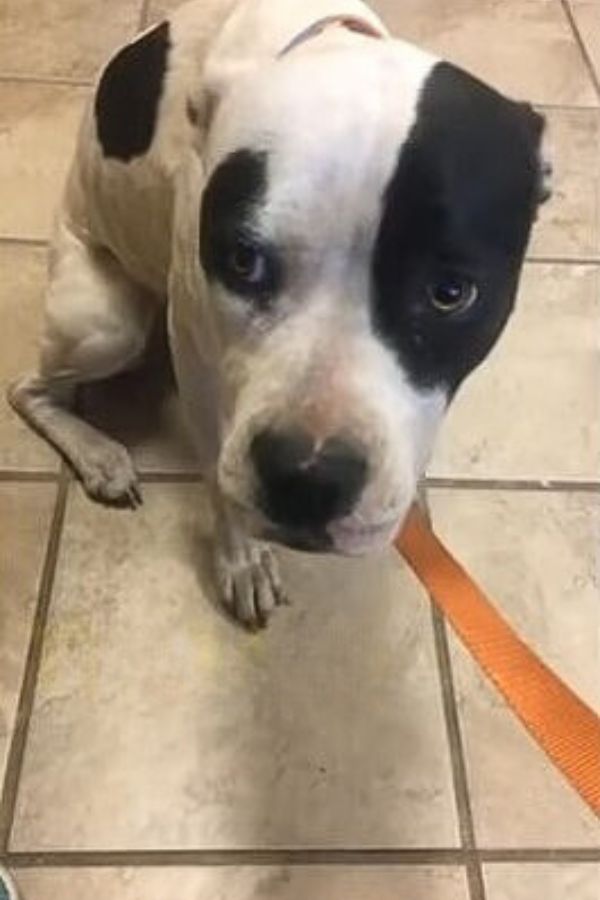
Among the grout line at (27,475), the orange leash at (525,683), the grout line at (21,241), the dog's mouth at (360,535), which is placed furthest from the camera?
the grout line at (21,241)

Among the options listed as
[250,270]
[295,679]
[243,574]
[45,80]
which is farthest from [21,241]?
[250,270]

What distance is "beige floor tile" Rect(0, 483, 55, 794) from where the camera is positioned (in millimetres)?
1344

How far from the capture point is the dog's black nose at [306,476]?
97cm

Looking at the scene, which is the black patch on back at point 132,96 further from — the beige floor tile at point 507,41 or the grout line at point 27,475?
the beige floor tile at point 507,41

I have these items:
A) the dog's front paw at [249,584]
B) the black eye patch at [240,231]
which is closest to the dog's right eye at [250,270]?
the black eye patch at [240,231]

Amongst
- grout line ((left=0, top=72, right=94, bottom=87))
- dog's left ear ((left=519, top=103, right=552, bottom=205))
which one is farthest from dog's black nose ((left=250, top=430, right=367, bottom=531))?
grout line ((left=0, top=72, right=94, bottom=87))

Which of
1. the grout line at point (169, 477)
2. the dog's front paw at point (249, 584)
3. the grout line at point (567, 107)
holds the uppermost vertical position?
the grout line at point (567, 107)

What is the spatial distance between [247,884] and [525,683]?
38cm

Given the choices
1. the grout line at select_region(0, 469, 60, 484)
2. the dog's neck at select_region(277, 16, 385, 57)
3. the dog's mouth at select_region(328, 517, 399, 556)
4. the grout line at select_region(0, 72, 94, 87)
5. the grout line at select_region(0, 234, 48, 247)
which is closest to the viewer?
the dog's mouth at select_region(328, 517, 399, 556)

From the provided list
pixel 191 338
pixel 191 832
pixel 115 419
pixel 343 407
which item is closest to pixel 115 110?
pixel 191 338

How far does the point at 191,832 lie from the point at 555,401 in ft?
2.25

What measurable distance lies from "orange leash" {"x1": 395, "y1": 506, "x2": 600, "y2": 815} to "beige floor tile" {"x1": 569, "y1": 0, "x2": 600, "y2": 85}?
122cm

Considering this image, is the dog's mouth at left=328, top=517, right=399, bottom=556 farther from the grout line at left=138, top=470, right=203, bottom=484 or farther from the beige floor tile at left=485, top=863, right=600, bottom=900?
the grout line at left=138, top=470, right=203, bottom=484

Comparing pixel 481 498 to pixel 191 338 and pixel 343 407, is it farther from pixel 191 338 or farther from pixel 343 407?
pixel 343 407
